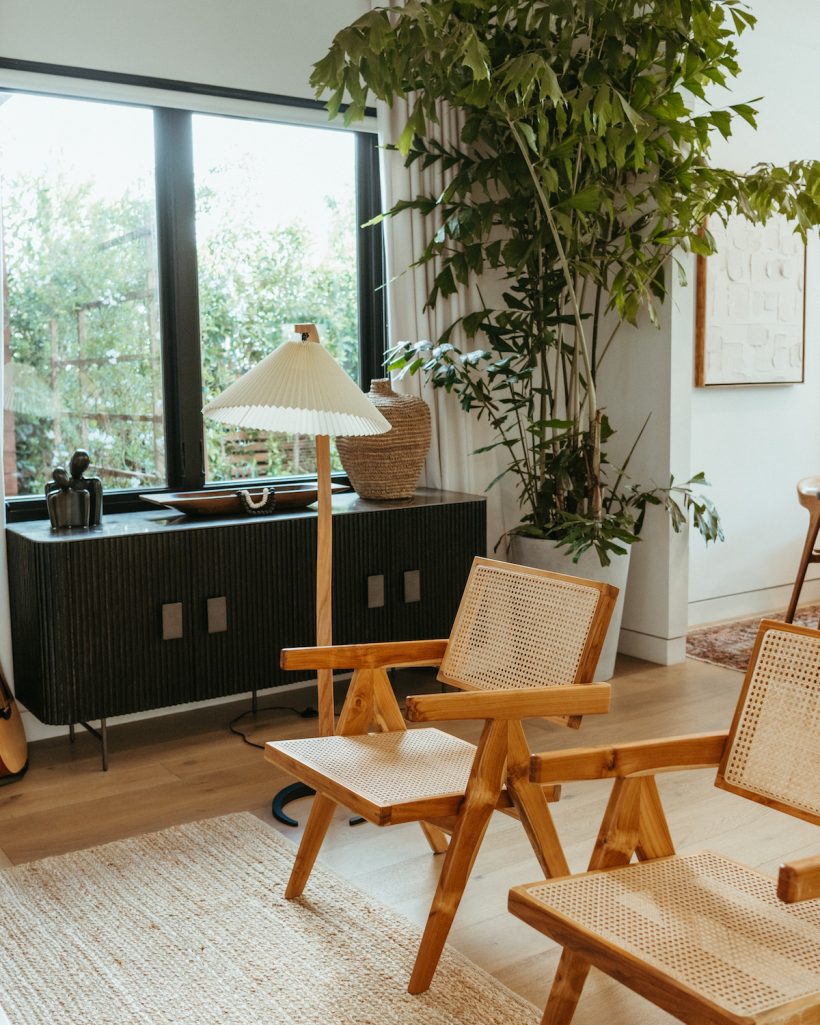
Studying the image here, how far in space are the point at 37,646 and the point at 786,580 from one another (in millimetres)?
3564

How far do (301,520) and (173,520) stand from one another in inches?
15.4

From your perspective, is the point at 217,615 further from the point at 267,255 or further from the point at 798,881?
the point at 798,881

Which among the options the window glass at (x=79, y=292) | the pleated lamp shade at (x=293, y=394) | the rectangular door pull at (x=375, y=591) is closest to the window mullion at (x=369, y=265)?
the window glass at (x=79, y=292)

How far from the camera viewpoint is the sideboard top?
10.2 feet

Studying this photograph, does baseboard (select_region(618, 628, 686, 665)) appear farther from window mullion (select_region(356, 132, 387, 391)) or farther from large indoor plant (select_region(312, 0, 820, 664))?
window mullion (select_region(356, 132, 387, 391))

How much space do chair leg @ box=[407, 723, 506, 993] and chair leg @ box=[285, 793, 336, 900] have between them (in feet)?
1.25

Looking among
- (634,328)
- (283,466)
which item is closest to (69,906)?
(283,466)

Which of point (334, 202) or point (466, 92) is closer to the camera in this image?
point (466, 92)

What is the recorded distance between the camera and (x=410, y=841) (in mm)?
2660

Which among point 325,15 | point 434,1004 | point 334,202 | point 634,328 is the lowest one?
point 434,1004

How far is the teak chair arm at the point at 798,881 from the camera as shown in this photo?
53.7 inches

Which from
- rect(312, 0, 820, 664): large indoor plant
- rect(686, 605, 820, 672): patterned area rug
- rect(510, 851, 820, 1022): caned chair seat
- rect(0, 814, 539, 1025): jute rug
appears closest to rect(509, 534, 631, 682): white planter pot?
rect(312, 0, 820, 664): large indoor plant

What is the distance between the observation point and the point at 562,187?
3768 mm

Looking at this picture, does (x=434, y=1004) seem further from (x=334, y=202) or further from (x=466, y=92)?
(x=334, y=202)
